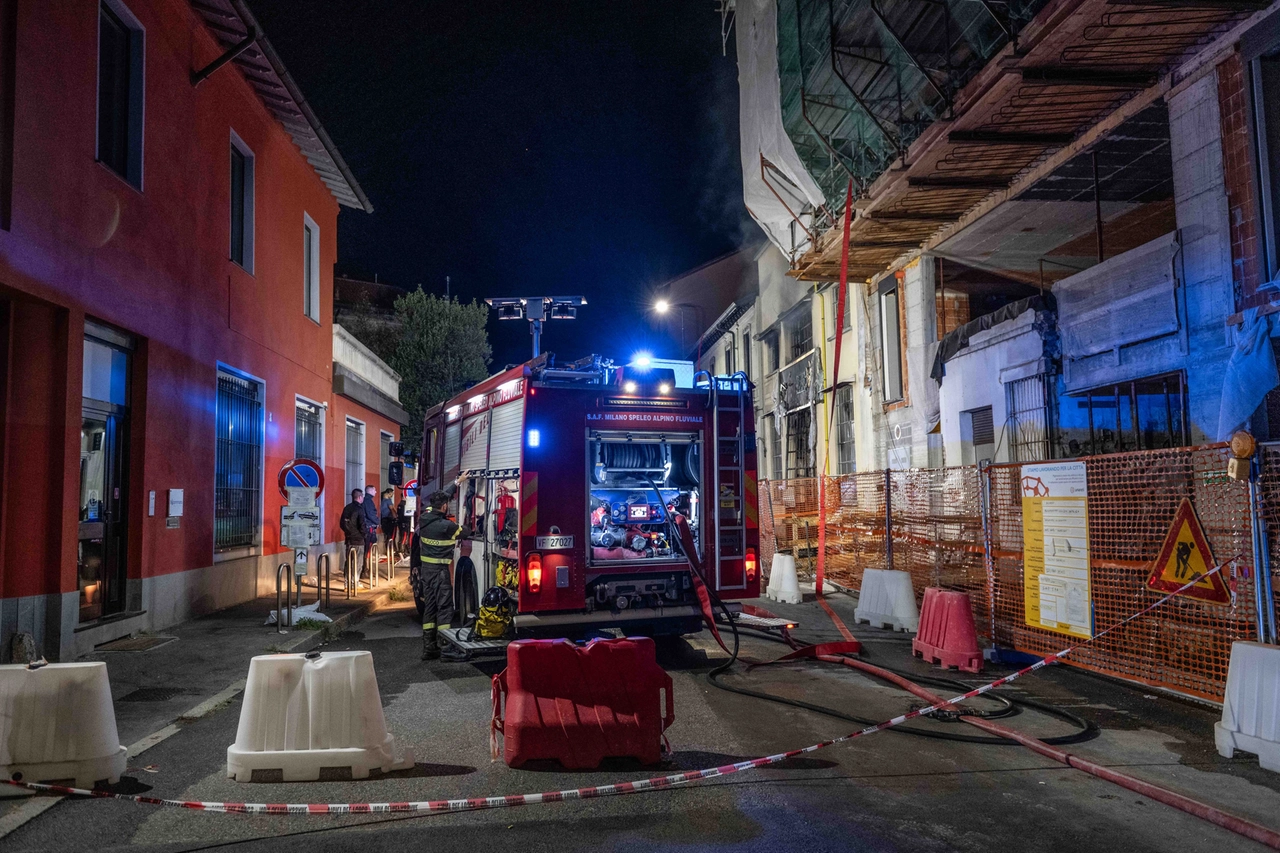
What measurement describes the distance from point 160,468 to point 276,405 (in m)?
4.50

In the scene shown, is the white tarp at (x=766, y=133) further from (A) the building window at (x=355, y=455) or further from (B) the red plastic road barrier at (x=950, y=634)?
(A) the building window at (x=355, y=455)

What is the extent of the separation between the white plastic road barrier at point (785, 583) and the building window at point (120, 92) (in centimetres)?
1020

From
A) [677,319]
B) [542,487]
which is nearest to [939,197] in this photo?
[542,487]

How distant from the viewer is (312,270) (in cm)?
1748

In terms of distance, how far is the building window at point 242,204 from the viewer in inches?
529

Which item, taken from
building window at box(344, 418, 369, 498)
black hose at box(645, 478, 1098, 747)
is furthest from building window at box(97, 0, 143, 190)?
building window at box(344, 418, 369, 498)

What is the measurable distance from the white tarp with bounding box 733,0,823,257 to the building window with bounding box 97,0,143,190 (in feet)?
35.7

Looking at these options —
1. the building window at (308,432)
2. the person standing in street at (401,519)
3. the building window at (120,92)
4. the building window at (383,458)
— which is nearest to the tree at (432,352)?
the building window at (383,458)

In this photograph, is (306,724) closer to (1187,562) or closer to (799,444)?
(1187,562)

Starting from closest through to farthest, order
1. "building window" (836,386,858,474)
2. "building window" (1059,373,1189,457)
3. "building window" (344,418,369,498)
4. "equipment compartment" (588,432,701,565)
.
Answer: "equipment compartment" (588,432,701,565) < "building window" (1059,373,1189,457) < "building window" (836,386,858,474) < "building window" (344,418,369,498)

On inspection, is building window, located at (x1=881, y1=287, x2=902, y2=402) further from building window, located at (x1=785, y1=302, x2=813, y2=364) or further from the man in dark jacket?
the man in dark jacket

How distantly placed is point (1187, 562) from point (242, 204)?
45.8 ft

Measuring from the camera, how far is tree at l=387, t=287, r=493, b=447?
39062 mm

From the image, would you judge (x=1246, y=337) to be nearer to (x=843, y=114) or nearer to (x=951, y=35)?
(x=951, y=35)
